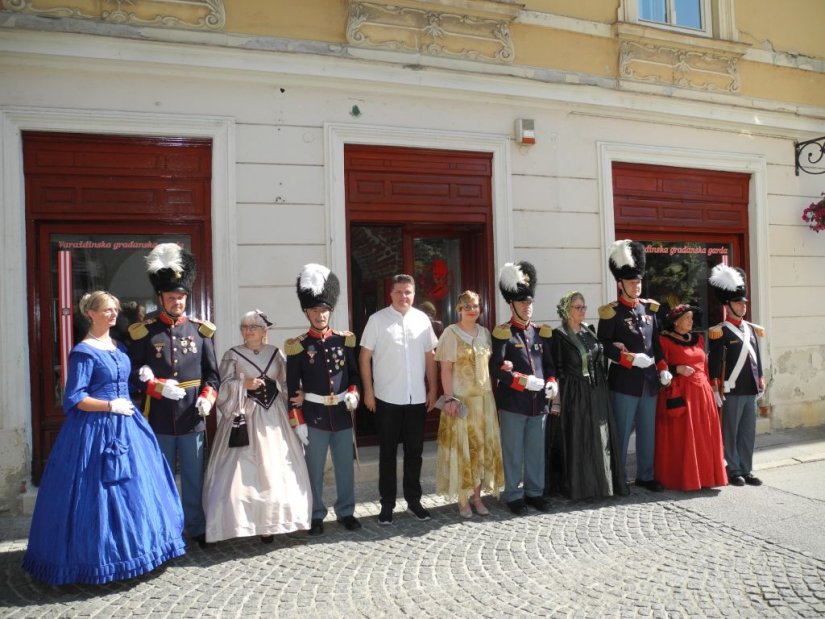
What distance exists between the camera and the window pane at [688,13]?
25.3 feet

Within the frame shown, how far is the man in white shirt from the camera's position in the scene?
484 centimetres

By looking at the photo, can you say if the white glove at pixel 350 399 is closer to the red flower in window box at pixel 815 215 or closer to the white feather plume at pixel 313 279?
the white feather plume at pixel 313 279

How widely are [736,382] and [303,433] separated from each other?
3866 mm

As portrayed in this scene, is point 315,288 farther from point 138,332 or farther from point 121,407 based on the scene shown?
point 121,407

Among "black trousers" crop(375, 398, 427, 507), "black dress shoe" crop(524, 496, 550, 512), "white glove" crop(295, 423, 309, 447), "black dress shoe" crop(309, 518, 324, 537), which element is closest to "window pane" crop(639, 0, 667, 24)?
"black trousers" crop(375, 398, 427, 507)

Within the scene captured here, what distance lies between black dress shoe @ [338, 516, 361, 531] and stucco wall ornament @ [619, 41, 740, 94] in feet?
18.3

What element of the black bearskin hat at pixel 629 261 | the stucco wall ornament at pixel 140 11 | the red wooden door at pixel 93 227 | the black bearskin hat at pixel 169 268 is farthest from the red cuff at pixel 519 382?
the stucco wall ornament at pixel 140 11

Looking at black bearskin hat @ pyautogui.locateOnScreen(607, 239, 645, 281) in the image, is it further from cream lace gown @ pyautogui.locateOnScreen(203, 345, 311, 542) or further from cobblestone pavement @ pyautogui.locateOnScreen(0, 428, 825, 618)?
cream lace gown @ pyautogui.locateOnScreen(203, 345, 311, 542)

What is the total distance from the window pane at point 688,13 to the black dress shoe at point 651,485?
18.1ft

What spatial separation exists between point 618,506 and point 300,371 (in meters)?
2.72

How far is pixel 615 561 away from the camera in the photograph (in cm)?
395

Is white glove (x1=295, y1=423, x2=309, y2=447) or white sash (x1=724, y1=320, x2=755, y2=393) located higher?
white sash (x1=724, y1=320, x2=755, y2=393)

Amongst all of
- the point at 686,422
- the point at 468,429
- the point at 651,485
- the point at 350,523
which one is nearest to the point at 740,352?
the point at 686,422

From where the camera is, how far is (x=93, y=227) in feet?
18.3
